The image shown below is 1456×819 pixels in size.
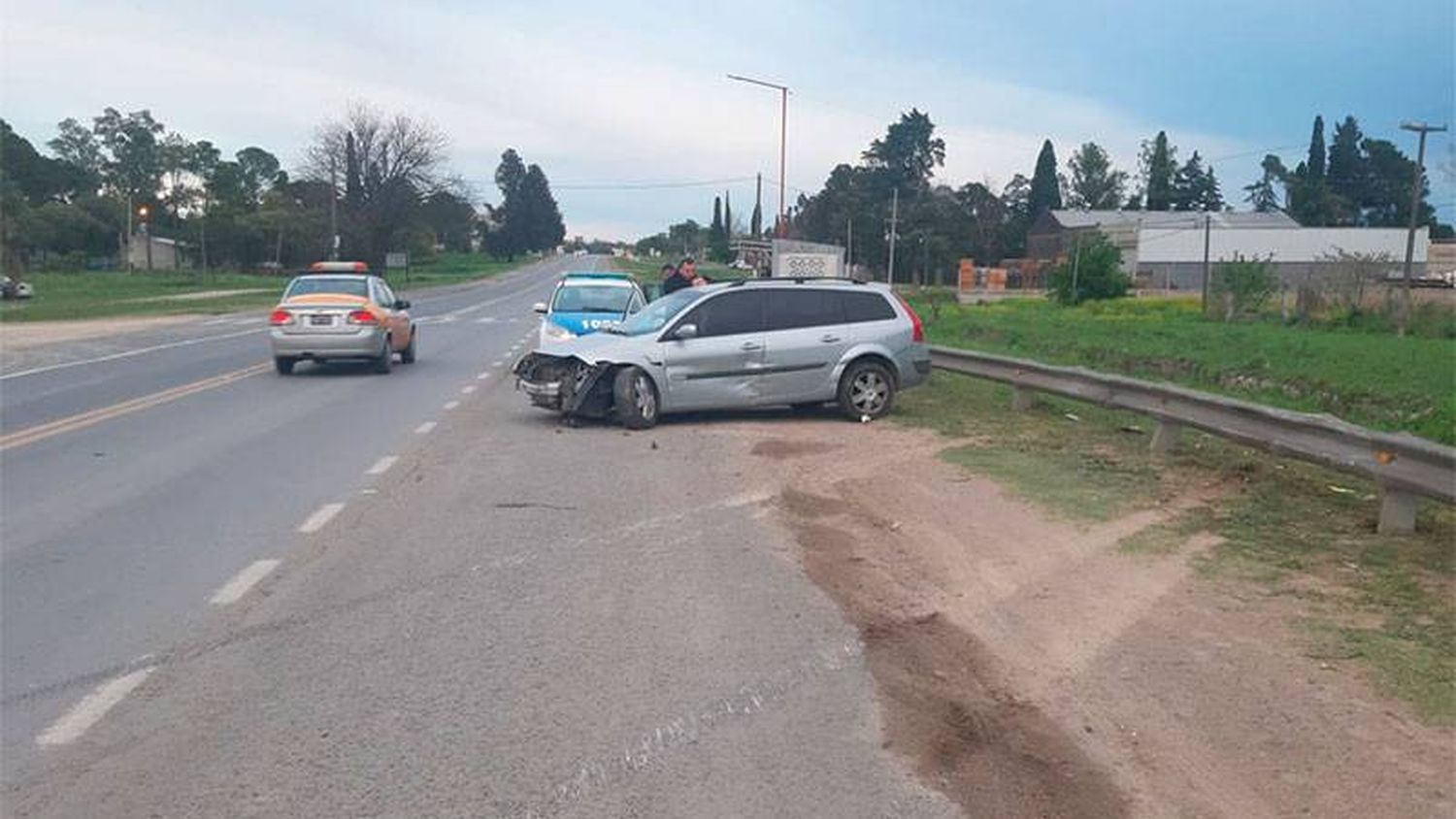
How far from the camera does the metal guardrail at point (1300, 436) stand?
9.13 metres

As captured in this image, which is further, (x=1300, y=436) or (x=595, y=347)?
(x=595, y=347)

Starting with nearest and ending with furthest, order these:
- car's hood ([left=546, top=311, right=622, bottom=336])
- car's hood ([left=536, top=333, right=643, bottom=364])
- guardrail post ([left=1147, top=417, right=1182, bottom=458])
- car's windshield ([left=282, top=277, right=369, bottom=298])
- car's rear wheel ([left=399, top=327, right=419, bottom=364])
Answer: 1. guardrail post ([left=1147, top=417, right=1182, bottom=458])
2. car's hood ([left=536, top=333, right=643, bottom=364])
3. car's hood ([left=546, top=311, right=622, bottom=336])
4. car's windshield ([left=282, top=277, right=369, bottom=298])
5. car's rear wheel ([left=399, top=327, right=419, bottom=364])

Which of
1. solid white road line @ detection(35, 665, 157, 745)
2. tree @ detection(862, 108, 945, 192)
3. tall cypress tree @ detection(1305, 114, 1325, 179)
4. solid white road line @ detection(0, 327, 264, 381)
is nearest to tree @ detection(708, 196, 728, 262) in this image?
tree @ detection(862, 108, 945, 192)

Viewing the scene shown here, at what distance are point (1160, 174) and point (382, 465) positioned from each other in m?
124

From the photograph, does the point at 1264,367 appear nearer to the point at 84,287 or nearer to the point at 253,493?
the point at 253,493

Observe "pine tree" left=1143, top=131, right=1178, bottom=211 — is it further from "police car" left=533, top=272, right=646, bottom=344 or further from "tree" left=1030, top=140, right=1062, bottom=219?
"police car" left=533, top=272, right=646, bottom=344

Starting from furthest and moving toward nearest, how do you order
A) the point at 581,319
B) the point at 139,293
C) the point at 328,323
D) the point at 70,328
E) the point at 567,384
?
the point at 139,293 < the point at 70,328 < the point at 328,323 < the point at 581,319 < the point at 567,384

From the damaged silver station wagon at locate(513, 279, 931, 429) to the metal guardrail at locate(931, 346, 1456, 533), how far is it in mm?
2029

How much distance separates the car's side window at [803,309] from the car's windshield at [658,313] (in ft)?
2.94

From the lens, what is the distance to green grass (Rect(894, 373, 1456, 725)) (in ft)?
22.8

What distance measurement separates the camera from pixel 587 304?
21609 mm

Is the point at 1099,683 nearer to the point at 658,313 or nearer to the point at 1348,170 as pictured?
the point at 658,313

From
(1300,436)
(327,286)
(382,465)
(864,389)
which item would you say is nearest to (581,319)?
(327,286)

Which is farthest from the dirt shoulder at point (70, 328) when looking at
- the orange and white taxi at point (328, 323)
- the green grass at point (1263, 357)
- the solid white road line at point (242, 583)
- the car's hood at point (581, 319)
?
the solid white road line at point (242, 583)
